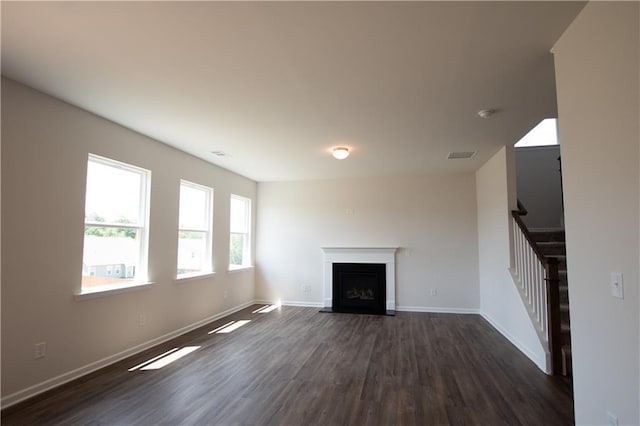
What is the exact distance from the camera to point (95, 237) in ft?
11.5

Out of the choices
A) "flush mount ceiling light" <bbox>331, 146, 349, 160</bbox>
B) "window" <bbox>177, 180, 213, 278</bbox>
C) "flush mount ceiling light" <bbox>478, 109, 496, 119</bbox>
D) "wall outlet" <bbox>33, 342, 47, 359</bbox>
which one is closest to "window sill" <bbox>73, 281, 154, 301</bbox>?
"wall outlet" <bbox>33, 342, 47, 359</bbox>

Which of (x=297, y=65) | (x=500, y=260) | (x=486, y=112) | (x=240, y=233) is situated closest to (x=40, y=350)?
(x=297, y=65)

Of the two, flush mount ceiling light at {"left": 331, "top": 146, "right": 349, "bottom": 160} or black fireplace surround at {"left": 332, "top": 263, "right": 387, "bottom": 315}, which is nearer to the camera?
flush mount ceiling light at {"left": 331, "top": 146, "right": 349, "bottom": 160}

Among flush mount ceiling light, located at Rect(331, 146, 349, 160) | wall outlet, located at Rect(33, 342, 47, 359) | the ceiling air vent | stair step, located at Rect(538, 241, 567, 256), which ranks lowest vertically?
wall outlet, located at Rect(33, 342, 47, 359)

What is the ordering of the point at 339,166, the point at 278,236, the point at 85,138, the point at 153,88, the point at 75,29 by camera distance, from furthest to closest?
the point at 278,236
the point at 339,166
the point at 85,138
the point at 153,88
the point at 75,29

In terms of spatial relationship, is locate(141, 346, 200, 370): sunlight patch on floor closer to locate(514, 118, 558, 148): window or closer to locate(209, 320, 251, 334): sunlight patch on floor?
→ locate(209, 320, 251, 334): sunlight patch on floor

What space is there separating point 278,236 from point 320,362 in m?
3.68

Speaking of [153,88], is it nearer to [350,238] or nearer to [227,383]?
[227,383]

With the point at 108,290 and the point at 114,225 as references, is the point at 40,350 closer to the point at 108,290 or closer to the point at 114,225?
the point at 108,290

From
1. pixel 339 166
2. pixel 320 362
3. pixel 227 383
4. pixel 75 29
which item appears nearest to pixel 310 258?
pixel 339 166

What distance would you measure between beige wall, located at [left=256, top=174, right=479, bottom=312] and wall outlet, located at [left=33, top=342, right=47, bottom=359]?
14.0ft

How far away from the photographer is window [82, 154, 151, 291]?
347 centimetres

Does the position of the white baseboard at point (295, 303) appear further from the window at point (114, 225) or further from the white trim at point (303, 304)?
the window at point (114, 225)

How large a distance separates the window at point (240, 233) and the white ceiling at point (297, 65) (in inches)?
104
